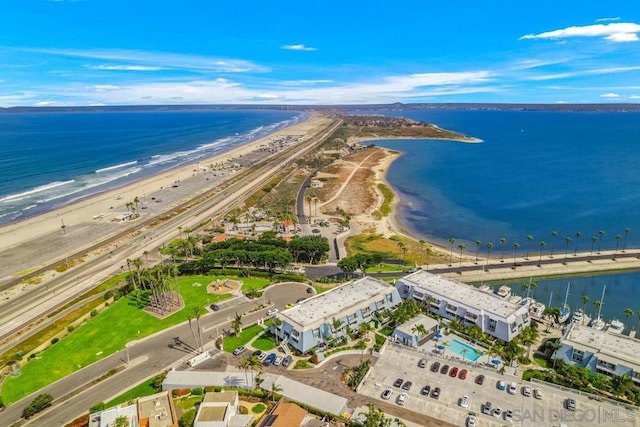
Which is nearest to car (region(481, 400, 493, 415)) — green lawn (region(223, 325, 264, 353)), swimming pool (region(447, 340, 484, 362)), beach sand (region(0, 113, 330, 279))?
swimming pool (region(447, 340, 484, 362))

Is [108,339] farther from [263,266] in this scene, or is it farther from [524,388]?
[524,388]

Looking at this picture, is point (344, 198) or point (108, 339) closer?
point (108, 339)

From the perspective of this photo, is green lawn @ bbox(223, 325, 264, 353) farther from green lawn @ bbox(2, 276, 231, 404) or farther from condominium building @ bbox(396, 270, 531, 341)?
condominium building @ bbox(396, 270, 531, 341)

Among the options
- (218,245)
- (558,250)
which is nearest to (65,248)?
(218,245)

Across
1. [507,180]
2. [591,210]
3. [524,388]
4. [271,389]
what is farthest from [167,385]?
[507,180]

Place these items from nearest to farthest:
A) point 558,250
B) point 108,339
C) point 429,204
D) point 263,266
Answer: point 108,339 → point 263,266 → point 558,250 → point 429,204

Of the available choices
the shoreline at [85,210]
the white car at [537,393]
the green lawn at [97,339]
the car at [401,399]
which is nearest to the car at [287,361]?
the car at [401,399]

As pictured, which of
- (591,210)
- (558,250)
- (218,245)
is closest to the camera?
(218,245)

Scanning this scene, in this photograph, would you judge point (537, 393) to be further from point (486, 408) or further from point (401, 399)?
point (401, 399)

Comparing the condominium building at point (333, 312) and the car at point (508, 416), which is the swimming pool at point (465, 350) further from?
the condominium building at point (333, 312)
